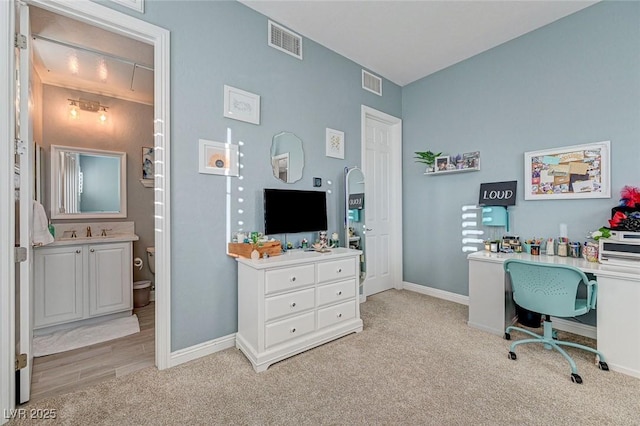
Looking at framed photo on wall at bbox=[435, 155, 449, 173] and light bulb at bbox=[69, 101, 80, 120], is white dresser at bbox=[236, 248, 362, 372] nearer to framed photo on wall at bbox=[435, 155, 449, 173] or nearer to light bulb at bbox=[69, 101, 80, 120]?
framed photo on wall at bbox=[435, 155, 449, 173]

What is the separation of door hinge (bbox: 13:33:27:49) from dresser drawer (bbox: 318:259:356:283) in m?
2.44

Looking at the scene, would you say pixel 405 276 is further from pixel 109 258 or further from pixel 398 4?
pixel 109 258

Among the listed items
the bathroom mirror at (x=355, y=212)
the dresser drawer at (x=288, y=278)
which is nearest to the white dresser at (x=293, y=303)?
the dresser drawer at (x=288, y=278)

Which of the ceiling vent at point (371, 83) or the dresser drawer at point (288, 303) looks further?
the ceiling vent at point (371, 83)

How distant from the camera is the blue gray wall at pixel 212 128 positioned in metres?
2.18

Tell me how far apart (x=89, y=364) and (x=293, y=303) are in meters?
1.66

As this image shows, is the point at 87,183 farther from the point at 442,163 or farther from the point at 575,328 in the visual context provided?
the point at 575,328

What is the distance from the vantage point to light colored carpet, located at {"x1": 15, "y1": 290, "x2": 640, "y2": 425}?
1598 mm

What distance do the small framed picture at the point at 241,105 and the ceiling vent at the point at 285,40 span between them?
0.65 m

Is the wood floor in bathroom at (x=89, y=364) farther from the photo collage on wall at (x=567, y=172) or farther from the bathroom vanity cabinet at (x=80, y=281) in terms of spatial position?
the photo collage on wall at (x=567, y=172)

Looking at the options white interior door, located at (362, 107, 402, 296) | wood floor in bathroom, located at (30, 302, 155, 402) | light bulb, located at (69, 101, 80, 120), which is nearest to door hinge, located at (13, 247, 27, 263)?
wood floor in bathroom, located at (30, 302, 155, 402)

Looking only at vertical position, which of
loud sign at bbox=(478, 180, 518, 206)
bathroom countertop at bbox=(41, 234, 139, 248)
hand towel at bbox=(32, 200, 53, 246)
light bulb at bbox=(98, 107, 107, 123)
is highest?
light bulb at bbox=(98, 107, 107, 123)

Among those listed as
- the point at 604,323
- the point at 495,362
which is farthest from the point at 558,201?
the point at 495,362

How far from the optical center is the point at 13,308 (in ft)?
5.23
